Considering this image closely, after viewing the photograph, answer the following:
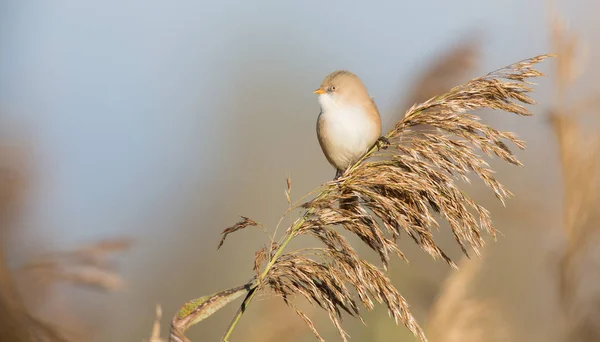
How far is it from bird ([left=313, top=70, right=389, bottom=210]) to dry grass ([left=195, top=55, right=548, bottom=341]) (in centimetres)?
87

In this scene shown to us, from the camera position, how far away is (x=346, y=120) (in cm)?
326

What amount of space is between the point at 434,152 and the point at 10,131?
253cm

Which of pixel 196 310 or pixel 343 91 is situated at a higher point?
pixel 343 91

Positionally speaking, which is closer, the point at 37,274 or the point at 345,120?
the point at 37,274

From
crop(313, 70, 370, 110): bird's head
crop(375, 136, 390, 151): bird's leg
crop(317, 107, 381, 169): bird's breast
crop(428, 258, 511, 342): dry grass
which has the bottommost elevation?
crop(428, 258, 511, 342): dry grass

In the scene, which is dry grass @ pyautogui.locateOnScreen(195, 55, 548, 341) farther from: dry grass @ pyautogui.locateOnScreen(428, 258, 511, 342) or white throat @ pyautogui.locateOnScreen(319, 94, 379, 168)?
dry grass @ pyautogui.locateOnScreen(428, 258, 511, 342)

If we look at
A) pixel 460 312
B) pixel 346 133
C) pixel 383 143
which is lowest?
pixel 460 312

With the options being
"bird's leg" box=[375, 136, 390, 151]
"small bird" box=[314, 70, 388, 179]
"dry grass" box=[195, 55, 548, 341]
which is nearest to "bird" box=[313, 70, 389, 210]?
"small bird" box=[314, 70, 388, 179]

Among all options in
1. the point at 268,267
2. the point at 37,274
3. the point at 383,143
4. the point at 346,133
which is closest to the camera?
the point at 268,267

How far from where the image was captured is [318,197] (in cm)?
203

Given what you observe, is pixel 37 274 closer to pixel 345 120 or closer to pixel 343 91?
pixel 345 120

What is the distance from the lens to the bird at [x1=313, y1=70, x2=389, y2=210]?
3.19 metres

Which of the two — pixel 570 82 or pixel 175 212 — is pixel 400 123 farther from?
pixel 175 212

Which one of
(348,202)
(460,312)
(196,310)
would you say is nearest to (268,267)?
(196,310)
